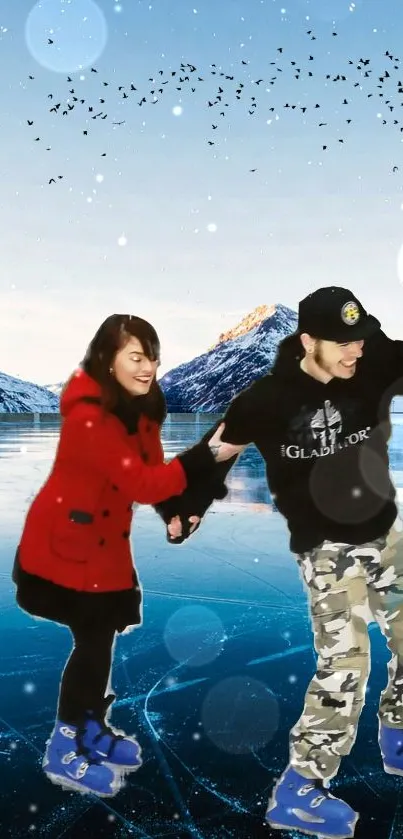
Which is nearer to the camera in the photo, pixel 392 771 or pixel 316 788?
pixel 316 788

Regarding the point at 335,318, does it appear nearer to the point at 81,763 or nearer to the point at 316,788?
the point at 316,788

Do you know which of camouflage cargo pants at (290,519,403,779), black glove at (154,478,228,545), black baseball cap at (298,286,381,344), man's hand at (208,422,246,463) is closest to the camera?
camouflage cargo pants at (290,519,403,779)

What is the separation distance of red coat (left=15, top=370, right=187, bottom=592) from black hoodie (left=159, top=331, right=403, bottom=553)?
0.45 m

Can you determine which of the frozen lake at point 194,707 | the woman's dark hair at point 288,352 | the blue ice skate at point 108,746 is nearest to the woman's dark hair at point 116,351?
the woman's dark hair at point 288,352

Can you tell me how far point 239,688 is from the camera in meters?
3.70

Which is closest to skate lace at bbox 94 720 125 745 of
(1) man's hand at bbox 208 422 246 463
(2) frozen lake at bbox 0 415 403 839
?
(2) frozen lake at bbox 0 415 403 839

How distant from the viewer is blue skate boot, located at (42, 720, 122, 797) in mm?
2840

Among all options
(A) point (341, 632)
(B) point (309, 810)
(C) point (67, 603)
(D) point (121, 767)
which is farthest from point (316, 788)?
(C) point (67, 603)

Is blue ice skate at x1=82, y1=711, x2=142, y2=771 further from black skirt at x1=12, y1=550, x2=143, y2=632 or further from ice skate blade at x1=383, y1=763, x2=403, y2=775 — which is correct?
ice skate blade at x1=383, y1=763, x2=403, y2=775

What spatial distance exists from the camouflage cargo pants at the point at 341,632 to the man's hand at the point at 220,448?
550 mm

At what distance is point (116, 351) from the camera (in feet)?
10.1

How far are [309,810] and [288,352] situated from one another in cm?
163

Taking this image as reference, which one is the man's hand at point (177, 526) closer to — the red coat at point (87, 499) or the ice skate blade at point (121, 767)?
the red coat at point (87, 499)

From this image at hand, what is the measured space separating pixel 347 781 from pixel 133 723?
96cm
